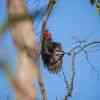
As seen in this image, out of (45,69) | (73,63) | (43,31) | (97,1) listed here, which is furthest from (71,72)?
(97,1)

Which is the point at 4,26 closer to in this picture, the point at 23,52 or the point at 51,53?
the point at 23,52

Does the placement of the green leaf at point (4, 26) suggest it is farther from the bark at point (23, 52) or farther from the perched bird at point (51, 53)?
the perched bird at point (51, 53)

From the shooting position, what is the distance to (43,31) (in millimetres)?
1562

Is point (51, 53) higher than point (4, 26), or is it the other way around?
point (4, 26)

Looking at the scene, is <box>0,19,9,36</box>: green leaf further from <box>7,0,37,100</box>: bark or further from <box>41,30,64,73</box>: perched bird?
<box>41,30,64,73</box>: perched bird

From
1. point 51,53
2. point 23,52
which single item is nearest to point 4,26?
point 23,52

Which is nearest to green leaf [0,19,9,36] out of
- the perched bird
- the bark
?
the bark

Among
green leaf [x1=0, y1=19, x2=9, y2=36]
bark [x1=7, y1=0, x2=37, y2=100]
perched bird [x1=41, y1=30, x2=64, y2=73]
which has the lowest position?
perched bird [x1=41, y1=30, x2=64, y2=73]

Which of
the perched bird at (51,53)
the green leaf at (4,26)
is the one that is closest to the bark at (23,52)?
the green leaf at (4,26)

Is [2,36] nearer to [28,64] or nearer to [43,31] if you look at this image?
[28,64]

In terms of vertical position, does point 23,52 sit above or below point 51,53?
above

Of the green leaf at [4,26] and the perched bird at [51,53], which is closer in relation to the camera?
the green leaf at [4,26]

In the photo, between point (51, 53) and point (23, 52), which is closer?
point (23, 52)

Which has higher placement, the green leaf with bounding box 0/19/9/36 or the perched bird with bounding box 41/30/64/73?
the green leaf with bounding box 0/19/9/36
